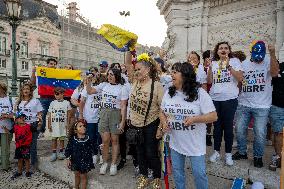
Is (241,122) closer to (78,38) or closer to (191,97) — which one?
(191,97)

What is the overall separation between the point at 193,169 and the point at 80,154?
6.06 ft

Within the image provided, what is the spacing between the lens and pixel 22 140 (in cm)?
529

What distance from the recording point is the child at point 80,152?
4.28 m

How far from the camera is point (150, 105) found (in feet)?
12.9

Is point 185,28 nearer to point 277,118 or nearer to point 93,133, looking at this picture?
point 93,133

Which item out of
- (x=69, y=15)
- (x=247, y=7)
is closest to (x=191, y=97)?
(x=247, y=7)

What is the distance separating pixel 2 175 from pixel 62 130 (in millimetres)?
1426

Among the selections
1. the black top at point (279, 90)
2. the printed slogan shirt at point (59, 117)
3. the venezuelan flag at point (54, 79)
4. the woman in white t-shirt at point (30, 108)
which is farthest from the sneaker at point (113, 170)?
the venezuelan flag at point (54, 79)

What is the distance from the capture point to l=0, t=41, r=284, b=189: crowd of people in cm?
326

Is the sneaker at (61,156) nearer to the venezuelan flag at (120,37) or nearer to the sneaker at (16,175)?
the sneaker at (16,175)

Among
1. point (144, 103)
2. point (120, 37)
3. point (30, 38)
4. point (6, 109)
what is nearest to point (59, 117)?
point (6, 109)

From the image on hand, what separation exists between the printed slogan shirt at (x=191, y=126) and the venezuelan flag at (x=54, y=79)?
181 inches

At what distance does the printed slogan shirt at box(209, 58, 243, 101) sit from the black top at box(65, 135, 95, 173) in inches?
84.0

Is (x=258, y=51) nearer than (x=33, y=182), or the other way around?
(x=258, y=51)
